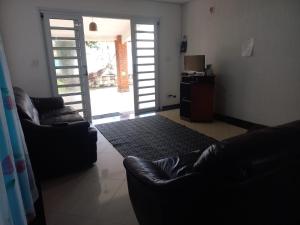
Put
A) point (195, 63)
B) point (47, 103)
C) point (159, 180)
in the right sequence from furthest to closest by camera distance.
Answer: point (195, 63) < point (47, 103) < point (159, 180)

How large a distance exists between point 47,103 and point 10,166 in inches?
118

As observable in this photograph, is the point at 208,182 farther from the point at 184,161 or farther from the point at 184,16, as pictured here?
the point at 184,16

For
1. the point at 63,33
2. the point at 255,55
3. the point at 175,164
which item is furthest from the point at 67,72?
the point at 255,55

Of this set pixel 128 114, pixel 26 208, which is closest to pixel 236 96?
pixel 128 114

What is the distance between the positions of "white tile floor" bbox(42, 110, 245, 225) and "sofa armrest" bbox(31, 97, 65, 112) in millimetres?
1477

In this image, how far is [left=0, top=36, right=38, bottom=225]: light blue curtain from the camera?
939mm

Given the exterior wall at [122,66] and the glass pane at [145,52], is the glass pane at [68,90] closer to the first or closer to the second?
the glass pane at [145,52]

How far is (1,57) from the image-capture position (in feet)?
3.46

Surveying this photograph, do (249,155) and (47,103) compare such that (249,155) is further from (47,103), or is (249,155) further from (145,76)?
(145,76)

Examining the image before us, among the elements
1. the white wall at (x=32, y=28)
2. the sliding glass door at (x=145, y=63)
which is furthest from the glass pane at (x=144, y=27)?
the white wall at (x=32, y=28)

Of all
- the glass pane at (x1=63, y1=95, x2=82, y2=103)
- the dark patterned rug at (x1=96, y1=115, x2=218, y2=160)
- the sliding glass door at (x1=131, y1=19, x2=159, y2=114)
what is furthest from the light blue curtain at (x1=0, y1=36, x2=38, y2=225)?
the sliding glass door at (x1=131, y1=19, x2=159, y2=114)

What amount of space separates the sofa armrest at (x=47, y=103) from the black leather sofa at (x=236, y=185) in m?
3.03

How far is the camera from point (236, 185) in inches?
39.3

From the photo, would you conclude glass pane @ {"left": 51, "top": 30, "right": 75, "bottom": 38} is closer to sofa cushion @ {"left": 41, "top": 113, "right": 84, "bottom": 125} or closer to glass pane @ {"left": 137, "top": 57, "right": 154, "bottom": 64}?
glass pane @ {"left": 137, "top": 57, "right": 154, "bottom": 64}
